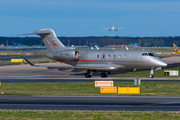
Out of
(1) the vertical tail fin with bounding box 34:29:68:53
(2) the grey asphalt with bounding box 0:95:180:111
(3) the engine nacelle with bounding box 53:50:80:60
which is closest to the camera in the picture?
(2) the grey asphalt with bounding box 0:95:180:111

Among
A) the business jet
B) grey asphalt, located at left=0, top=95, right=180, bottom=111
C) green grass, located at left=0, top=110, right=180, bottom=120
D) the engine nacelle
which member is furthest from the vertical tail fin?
green grass, located at left=0, top=110, right=180, bottom=120

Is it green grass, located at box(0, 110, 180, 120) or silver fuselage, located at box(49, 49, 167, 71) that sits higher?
silver fuselage, located at box(49, 49, 167, 71)

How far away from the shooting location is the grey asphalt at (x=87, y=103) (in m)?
25.1

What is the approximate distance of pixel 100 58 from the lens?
52594 millimetres

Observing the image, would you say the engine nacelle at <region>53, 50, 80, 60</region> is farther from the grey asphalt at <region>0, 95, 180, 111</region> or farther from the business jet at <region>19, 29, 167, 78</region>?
the grey asphalt at <region>0, 95, 180, 111</region>

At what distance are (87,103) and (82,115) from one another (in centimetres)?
583

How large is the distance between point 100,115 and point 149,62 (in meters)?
30.5

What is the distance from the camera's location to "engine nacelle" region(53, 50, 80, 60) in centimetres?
5331

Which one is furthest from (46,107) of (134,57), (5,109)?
(134,57)

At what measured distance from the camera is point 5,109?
2392cm

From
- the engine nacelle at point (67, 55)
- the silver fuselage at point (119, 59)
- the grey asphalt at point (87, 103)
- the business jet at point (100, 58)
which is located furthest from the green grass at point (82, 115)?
the engine nacelle at point (67, 55)

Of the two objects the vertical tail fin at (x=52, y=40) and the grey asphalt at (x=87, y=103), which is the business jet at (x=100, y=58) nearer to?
the vertical tail fin at (x=52, y=40)

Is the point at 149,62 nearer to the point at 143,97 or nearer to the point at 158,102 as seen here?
the point at 143,97

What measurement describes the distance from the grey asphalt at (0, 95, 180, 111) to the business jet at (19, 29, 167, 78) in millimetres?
19653
